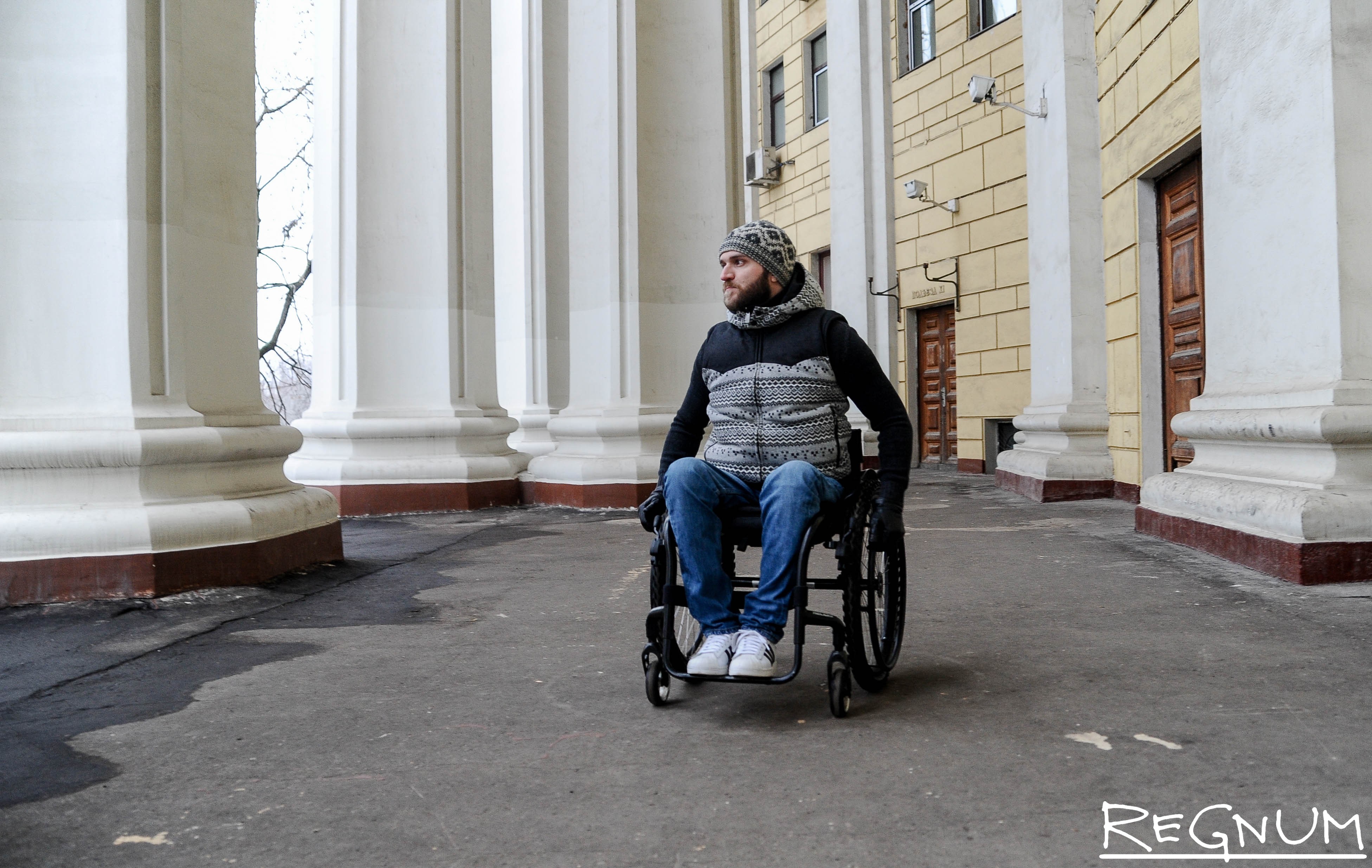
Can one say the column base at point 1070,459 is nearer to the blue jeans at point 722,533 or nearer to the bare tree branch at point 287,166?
the blue jeans at point 722,533

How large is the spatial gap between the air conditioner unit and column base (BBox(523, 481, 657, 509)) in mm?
10804

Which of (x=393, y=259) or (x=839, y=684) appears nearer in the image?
(x=839, y=684)

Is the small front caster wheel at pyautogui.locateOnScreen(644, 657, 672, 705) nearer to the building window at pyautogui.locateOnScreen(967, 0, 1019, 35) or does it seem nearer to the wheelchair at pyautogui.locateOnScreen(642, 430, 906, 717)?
the wheelchair at pyautogui.locateOnScreen(642, 430, 906, 717)

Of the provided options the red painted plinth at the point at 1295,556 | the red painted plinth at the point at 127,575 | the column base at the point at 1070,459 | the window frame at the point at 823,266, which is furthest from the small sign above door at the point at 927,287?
the red painted plinth at the point at 127,575

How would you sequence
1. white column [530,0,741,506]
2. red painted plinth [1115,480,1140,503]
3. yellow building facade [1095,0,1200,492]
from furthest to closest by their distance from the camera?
white column [530,0,741,506] → red painted plinth [1115,480,1140,503] → yellow building facade [1095,0,1200,492]

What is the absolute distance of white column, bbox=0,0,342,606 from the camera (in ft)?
14.7

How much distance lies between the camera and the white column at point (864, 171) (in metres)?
14.9

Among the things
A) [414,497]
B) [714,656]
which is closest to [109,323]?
[714,656]

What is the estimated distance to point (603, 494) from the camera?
8.58 metres

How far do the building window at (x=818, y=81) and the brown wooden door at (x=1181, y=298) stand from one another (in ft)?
32.7

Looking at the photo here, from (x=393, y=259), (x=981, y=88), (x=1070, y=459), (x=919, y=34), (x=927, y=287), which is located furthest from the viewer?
(x=919, y=34)

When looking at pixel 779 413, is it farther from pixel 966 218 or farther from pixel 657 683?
pixel 966 218

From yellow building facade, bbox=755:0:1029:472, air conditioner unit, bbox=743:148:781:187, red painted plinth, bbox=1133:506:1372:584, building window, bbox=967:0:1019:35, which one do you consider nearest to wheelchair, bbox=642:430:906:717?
red painted plinth, bbox=1133:506:1372:584

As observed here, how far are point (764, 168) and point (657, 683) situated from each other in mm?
16434
